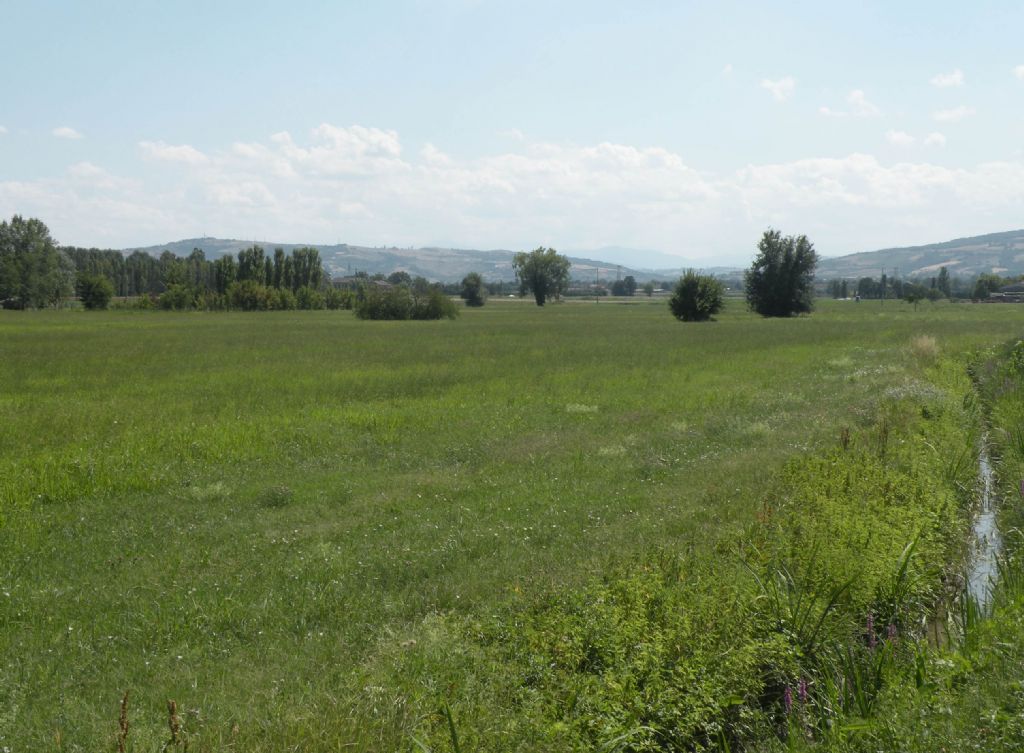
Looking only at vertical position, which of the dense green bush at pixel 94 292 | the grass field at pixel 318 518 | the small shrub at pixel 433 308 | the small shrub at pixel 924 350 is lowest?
the grass field at pixel 318 518

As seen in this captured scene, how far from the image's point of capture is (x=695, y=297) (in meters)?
96.3

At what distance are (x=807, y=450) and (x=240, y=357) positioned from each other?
31.7 m

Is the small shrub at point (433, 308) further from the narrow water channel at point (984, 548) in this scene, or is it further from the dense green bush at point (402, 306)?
the narrow water channel at point (984, 548)

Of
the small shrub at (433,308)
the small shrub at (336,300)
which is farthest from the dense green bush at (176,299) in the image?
the small shrub at (433,308)

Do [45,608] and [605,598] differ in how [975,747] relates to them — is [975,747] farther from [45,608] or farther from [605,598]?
[45,608]

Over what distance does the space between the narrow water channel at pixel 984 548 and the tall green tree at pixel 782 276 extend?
3863 inches

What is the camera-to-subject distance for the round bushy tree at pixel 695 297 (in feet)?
316

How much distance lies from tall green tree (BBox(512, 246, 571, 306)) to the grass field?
450 feet

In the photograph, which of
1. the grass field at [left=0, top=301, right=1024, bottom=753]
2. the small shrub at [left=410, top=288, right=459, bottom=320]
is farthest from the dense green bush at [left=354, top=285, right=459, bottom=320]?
the grass field at [left=0, top=301, right=1024, bottom=753]

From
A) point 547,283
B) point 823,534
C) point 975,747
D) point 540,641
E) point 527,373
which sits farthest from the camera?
point 547,283

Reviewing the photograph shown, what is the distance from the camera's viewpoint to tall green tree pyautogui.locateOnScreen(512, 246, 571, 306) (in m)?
168

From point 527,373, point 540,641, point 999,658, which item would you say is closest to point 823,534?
point 999,658

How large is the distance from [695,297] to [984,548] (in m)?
85.0

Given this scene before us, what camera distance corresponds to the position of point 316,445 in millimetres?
19844
